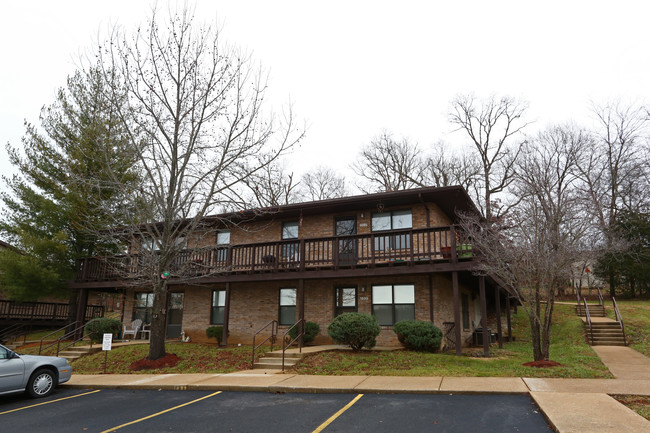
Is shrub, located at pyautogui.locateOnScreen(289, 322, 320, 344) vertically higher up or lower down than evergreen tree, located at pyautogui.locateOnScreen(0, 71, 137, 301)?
lower down

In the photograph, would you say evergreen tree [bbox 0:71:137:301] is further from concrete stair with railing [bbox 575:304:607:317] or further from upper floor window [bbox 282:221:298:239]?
concrete stair with railing [bbox 575:304:607:317]

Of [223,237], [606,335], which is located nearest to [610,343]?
[606,335]

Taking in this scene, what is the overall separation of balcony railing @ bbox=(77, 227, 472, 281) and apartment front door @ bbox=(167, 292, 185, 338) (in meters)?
2.49

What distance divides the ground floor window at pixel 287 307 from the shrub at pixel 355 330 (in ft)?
13.4

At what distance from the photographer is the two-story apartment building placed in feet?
47.6

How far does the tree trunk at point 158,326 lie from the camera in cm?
1348

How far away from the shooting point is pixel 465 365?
11.3m

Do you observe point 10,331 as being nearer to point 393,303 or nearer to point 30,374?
point 30,374

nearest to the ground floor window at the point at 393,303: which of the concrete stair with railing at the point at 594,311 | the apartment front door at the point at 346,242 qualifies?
the apartment front door at the point at 346,242

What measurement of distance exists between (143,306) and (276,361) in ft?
35.9

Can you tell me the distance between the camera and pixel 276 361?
12672 millimetres

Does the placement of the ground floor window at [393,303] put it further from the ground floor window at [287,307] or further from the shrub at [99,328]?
the shrub at [99,328]

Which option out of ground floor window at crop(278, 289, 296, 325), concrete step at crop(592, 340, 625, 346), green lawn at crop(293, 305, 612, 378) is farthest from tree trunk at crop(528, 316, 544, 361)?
ground floor window at crop(278, 289, 296, 325)

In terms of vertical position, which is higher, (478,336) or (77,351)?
(478,336)
